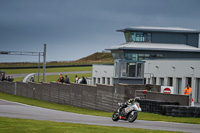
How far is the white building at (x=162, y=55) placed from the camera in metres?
47.3

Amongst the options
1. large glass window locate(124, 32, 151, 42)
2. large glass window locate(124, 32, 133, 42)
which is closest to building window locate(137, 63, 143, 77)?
large glass window locate(124, 32, 151, 42)

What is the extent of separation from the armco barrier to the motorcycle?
17.6 ft

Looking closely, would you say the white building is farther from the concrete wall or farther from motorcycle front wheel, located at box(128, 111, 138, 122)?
motorcycle front wheel, located at box(128, 111, 138, 122)

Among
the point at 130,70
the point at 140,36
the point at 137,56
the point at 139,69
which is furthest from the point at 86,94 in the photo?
the point at 140,36

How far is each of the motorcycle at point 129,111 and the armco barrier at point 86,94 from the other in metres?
5.37

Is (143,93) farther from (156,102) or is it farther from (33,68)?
(33,68)

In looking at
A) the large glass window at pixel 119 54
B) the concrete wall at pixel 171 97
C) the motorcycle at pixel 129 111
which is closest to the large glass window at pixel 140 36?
the large glass window at pixel 119 54

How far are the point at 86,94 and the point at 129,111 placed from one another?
706 inches

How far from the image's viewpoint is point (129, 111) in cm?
2016

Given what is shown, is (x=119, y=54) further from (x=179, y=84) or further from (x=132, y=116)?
(x=132, y=116)

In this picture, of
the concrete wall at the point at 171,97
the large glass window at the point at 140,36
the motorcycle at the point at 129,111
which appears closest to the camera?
the motorcycle at the point at 129,111

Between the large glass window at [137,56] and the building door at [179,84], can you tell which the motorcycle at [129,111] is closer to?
the building door at [179,84]

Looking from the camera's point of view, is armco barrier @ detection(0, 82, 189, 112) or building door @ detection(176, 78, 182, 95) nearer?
armco barrier @ detection(0, 82, 189, 112)

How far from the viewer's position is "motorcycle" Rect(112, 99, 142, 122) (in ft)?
65.1
